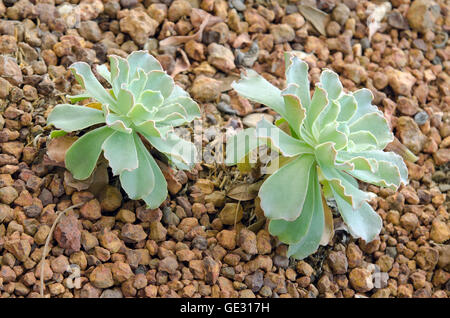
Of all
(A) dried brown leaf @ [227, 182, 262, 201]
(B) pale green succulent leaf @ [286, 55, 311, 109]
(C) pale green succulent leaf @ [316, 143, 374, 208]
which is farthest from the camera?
(A) dried brown leaf @ [227, 182, 262, 201]

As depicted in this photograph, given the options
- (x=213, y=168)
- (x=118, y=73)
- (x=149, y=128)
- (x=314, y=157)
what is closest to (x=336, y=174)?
(x=314, y=157)

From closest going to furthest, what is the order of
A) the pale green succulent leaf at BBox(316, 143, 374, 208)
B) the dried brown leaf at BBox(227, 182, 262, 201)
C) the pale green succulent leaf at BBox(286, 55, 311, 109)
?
1. the pale green succulent leaf at BBox(316, 143, 374, 208)
2. the pale green succulent leaf at BBox(286, 55, 311, 109)
3. the dried brown leaf at BBox(227, 182, 262, 201)

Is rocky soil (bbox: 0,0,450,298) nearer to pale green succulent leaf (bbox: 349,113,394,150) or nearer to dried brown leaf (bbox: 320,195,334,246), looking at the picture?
dried brown leaf (bbox: 320,195,334,246)

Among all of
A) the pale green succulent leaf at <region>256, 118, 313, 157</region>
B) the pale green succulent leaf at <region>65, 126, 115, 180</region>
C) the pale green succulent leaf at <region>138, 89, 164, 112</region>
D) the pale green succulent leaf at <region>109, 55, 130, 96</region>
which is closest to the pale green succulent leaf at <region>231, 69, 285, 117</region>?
the pale green succulent leaf at <region>256, 118, 313, 157</region>

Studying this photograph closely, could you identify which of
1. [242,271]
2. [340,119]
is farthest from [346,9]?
[242,271]

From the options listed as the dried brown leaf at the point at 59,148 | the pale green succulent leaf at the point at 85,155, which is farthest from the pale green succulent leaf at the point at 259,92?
the dried brown leaf at the point at 59,148

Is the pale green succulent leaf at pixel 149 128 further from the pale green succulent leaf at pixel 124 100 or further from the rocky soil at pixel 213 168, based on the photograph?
the rocky soil at pixel 213 168

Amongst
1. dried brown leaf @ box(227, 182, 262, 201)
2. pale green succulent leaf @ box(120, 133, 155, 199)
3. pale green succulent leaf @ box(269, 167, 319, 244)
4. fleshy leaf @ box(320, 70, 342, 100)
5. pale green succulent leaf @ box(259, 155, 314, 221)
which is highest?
fleshy leaf @ box(320, 70, 342, 100)
